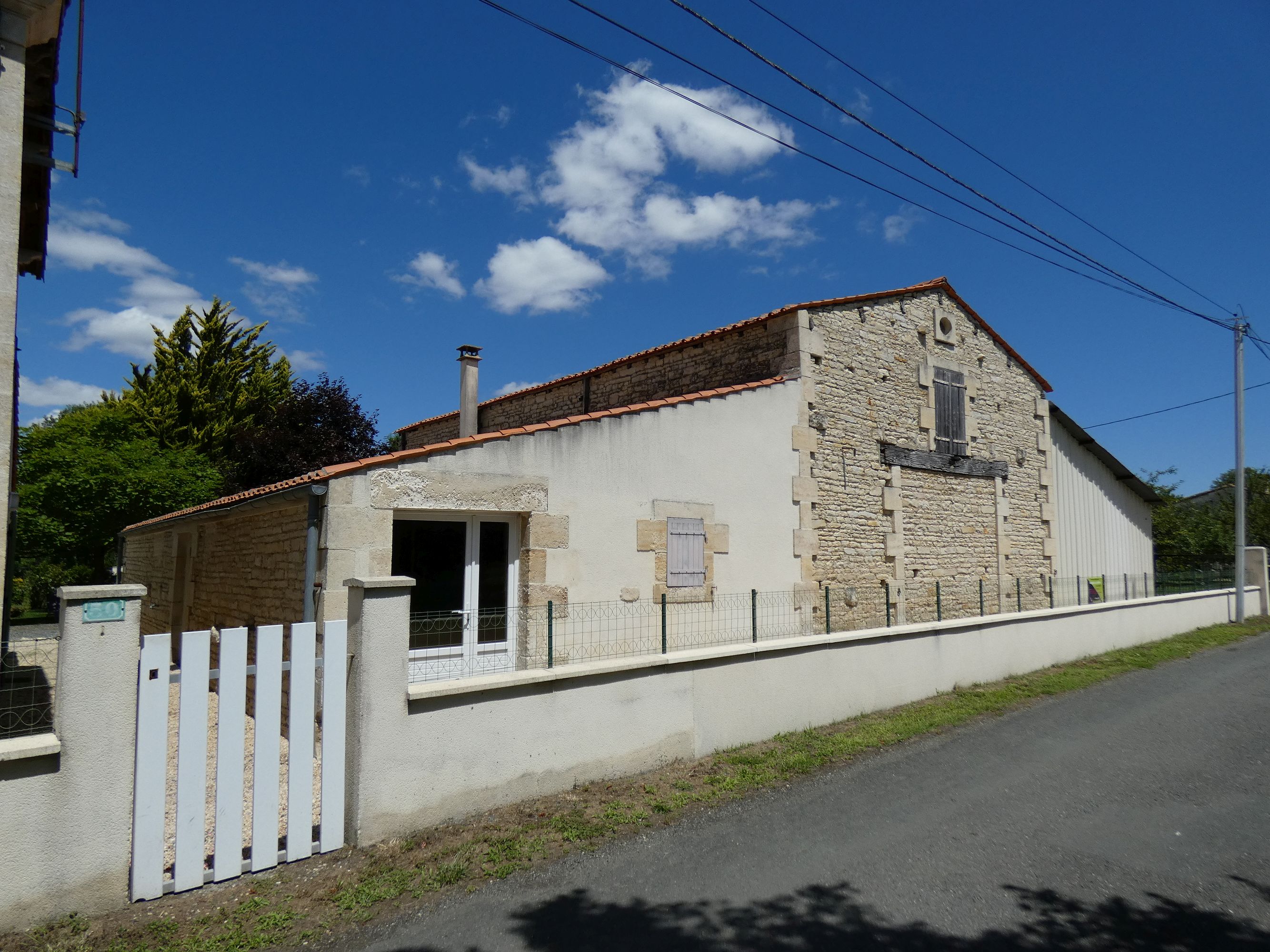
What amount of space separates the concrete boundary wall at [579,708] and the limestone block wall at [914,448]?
2.27 m

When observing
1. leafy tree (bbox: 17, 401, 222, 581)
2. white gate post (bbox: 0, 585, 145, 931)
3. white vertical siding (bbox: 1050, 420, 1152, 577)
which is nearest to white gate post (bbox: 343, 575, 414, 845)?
white gate post (bbox: 0, 585, 145, 931)

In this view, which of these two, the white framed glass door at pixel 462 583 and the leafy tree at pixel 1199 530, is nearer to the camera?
the white framed glass door at pixel 462 583

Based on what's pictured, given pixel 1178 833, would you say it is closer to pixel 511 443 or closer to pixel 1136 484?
pixel 511 443

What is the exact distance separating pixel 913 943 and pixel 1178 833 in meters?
2.54

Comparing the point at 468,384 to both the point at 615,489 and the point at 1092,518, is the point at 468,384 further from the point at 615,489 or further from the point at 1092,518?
the point at 1092,518

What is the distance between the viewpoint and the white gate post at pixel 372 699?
4.42 metres

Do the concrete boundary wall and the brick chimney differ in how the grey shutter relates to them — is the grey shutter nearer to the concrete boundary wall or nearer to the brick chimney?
the concrete boundary wall

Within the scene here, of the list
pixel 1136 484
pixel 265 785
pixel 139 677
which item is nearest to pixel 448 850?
pixel 265 785

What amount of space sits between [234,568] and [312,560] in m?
3.36

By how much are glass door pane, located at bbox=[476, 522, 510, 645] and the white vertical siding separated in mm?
11797

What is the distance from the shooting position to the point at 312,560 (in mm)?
6547

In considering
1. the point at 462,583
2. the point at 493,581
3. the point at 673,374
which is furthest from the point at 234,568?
the point at 673,374

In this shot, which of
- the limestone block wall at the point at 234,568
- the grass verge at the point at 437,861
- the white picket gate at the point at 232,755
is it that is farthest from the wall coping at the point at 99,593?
the limestone block wall at the point at 234,568

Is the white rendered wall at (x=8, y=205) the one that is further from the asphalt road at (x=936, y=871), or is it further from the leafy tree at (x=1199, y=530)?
the leafy tree at (x=1199, y=530)
